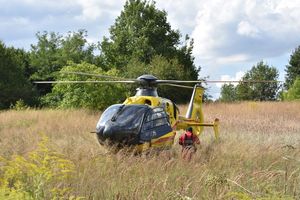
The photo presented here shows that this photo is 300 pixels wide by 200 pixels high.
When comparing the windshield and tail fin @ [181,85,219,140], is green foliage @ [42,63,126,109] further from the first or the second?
the windshield

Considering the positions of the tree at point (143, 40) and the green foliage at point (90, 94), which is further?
the tree at point (143, 40)

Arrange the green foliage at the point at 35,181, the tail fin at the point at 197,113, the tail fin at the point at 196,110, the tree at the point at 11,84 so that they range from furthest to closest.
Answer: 1. the tree at the point at 11,84
2. the tail fin at the point at 196,110
3. the tail fin at the point at 197,113
4. the green foliage at the point at 35,181

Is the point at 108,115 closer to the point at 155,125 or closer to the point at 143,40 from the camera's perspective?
the point at 155,125

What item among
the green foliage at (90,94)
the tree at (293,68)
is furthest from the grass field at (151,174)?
the tree at (293,68)

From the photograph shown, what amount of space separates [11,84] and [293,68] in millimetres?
38024

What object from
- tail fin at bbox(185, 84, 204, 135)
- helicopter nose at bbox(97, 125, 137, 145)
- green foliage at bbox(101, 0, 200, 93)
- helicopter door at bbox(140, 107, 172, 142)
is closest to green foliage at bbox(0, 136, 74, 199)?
helicopter nose at bbox(97, 125, 137, 145)

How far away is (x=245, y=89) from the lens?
62.1 meters

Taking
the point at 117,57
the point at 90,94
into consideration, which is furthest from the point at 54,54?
the point at 90,94

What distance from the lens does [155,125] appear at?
372 inches

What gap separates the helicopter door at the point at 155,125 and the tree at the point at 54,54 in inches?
1108

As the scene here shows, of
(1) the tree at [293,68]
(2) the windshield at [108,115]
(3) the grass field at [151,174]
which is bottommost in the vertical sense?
(3) the grass field at [151,174]

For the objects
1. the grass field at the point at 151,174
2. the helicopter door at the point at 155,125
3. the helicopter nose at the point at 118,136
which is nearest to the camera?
the grass field at the point at 151,174

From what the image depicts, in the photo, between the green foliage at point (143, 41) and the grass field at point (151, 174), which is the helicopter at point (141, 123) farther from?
the green foliage at point (143, 41)

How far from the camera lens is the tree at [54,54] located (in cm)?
3938
